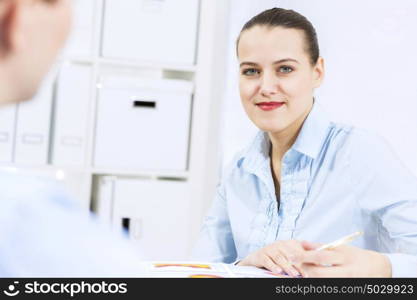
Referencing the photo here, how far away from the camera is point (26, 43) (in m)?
0.24

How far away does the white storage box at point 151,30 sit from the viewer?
4.27ft

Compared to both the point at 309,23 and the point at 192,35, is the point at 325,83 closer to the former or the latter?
the point at 309,23

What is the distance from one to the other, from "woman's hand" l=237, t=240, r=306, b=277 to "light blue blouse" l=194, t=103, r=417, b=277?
61mm

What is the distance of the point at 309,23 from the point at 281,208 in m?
0.23

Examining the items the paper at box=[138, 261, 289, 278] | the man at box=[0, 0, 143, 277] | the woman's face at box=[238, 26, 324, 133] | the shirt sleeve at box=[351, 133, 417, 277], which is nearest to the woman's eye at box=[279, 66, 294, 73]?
the woman's face at box=[238, 26, 324, 133]

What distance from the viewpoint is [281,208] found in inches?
30.0

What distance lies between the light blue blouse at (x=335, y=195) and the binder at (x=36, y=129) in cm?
59

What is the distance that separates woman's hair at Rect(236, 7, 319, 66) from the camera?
0.72 m

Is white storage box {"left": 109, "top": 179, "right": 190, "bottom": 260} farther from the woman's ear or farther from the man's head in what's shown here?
the man's head

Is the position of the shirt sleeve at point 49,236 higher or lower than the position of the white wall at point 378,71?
lower

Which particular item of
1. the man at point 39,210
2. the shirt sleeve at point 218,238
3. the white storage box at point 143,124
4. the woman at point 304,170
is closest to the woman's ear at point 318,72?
the woman at point 304,170

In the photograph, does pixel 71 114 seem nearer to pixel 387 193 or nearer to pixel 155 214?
pixel 155 214

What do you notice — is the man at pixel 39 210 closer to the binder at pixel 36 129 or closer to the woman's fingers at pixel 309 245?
the woman's fingers at pixel 309 245

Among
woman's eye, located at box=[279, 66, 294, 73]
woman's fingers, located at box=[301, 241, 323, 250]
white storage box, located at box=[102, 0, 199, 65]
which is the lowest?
woman's fingers, located at box=[301, 241, 323, 250]
